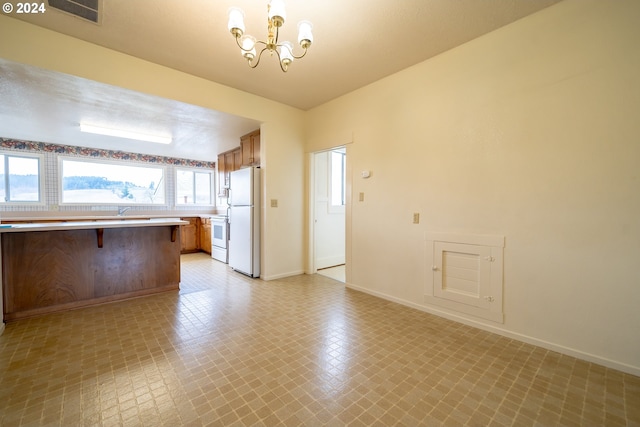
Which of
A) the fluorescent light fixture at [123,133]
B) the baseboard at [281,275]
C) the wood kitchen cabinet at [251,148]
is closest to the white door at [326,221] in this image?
the baseboard at [281,275]

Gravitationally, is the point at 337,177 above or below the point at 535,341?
above

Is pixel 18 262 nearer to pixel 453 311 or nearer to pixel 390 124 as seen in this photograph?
pixel 390 124

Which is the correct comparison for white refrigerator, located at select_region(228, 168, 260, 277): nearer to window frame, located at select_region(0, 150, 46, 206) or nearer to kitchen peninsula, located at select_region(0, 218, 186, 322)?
kitchen peninsula, located at select_region(0, 218, 186, 322)

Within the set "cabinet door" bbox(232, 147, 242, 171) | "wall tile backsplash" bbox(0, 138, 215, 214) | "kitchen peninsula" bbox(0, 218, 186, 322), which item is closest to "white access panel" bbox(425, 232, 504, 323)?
Result: "kitchen peninsula" bbox(0, 218, 186, 322)

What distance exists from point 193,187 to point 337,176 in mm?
4258

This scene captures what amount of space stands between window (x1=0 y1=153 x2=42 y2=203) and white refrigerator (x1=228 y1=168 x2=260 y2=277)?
4241mm

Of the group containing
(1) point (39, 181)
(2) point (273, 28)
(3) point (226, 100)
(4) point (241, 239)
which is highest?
(3) point (226, 100)

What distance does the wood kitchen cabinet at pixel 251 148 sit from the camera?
4.31 metres

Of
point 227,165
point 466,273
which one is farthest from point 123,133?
point 466,273

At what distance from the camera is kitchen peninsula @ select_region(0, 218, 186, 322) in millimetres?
2531

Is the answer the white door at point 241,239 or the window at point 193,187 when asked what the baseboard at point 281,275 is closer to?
the white door at point 241,239

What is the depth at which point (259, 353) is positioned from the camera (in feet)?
6.52

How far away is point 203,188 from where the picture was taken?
23.4 feet

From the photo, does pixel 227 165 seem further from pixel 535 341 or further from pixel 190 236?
pixel 535 341
